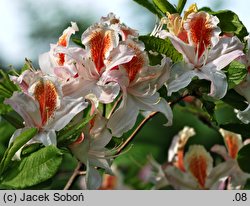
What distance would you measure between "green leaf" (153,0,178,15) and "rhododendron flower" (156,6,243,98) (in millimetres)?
64

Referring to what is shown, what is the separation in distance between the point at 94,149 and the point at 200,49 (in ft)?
1.02

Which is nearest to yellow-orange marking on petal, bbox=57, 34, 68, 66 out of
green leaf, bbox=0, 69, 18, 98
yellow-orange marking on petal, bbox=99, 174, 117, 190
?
green leaf, bbox=0, 69, 18, 98

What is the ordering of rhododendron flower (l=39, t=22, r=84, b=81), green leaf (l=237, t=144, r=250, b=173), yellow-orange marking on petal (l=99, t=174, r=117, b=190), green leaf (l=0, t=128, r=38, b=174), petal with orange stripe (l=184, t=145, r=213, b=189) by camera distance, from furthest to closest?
1. yellow-orange marking on petal (l=99, t=174, r=117, b=190)
2. petal with orange stripe (l=184, t=145, r=213, b=189)
3. green leaf (l=237, t=144, r=250, b=173)
4. rhododendron flower (l=39, t=22, r=84, b=81)
5. green leaf (l=0, t=128, r=38, b=174)

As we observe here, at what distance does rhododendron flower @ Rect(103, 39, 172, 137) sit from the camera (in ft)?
4.52

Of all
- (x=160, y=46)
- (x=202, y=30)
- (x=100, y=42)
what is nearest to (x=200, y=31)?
(x=202, y=30)

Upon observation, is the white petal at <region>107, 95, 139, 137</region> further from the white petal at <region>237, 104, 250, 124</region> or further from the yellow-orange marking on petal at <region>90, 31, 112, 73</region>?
the white petal at <region>237, 104, 250, 124</region>

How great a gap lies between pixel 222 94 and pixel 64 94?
1.02 ft

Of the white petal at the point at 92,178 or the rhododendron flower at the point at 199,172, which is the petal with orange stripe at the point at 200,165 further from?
the white petal at the point at 92,178

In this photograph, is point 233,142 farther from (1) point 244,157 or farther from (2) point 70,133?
(2) point 70,133

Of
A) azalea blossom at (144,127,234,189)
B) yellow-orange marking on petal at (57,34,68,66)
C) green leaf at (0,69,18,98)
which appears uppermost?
yellow-orange marking on petal at (57,34,68,66)

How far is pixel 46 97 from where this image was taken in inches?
52.7

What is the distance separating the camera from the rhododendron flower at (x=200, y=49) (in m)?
1.39

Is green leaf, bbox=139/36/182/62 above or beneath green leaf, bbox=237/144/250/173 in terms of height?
above

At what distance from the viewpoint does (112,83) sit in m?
1.36
